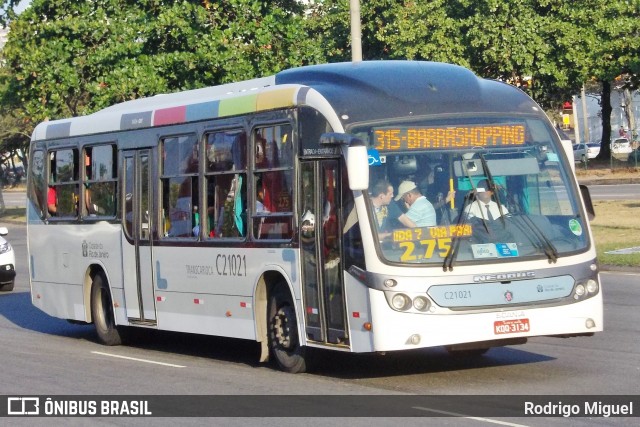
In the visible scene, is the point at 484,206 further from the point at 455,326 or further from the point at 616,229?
the point at 616,229

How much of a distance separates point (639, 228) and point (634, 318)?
46.4ft

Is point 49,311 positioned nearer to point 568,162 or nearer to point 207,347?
point 207,347

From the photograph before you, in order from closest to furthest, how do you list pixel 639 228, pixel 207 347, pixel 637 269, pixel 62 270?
pixel 207 347, pixel 62 270, pixel 637 269, pixel 639 228

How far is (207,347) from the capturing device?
15484mm

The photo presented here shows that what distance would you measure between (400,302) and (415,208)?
2.90 feet

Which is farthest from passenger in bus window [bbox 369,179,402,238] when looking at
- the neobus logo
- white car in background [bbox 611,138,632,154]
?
white car in background [bbox 611,138,632,154]

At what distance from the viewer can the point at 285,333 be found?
40.4ft

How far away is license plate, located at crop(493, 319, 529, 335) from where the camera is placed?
1073 cm

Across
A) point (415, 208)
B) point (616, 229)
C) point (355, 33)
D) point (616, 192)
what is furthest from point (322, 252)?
point (616, 192)

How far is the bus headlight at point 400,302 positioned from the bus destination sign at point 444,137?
4.56 ft

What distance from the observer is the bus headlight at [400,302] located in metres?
10.6

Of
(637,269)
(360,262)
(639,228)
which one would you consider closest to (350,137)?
(360,262)

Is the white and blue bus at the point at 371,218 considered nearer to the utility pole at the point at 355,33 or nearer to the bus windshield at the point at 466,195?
the bus windshield at the point at 466,195

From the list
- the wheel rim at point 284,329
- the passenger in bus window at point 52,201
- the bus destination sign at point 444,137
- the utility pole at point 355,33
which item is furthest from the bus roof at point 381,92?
the utility pole at point 355,33
